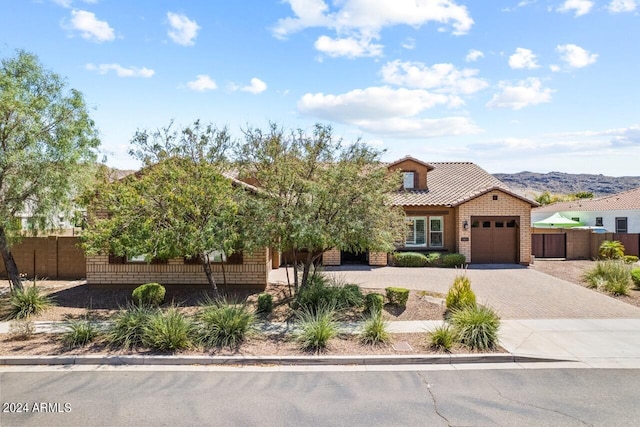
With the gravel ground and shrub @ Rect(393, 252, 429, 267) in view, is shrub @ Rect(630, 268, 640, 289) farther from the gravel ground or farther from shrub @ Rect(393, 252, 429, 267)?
shrub @ Rect(393, 252, 429, 267)

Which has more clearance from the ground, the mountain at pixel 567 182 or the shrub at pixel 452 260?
the mountain at pixel 567 182

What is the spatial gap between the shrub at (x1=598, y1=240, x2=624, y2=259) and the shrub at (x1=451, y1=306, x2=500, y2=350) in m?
16.4

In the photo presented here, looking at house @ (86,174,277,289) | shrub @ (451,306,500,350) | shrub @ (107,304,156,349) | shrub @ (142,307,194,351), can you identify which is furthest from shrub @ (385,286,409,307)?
shrub @ (107,304,156,349)

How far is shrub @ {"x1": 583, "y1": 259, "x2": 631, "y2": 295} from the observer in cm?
1421

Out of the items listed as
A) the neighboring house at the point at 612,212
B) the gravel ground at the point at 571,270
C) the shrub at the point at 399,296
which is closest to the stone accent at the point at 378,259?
the gravel ground at the point at 571,270

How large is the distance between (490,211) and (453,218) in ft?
6.14

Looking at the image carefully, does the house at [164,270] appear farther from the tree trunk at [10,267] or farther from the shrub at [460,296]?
the shrub at [460,296]

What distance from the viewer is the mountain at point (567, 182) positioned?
103 meters

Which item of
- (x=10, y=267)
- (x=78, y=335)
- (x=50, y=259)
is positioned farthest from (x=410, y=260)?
(x=10, y=267)

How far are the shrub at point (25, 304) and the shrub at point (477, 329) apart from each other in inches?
432

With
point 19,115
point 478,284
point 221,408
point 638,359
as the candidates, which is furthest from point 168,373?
point 478,284

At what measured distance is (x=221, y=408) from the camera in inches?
244

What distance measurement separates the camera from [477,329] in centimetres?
889

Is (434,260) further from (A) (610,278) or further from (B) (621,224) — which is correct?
(B) (621,224)
